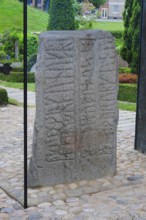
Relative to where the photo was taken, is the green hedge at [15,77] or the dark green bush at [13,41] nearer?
the green hedge at [15,77]

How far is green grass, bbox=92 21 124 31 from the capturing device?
2067 cm

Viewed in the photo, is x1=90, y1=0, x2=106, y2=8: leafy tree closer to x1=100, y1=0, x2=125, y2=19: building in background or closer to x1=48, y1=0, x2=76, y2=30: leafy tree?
x1=100, y1=0, x2=125, y2=19: building in background

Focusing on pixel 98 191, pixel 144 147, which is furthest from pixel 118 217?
pixel 144 147

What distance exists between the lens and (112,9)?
76.6 feet

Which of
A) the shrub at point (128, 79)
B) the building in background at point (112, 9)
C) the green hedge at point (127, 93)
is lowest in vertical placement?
the green hedge at point (127, 93)

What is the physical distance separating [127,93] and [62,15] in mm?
7759

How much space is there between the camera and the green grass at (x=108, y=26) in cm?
2067

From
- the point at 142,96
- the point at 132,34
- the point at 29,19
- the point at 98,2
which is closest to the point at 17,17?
the point at 29,19

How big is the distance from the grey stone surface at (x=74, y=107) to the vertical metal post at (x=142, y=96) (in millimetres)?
930

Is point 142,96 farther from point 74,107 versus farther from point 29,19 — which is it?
point 29,19

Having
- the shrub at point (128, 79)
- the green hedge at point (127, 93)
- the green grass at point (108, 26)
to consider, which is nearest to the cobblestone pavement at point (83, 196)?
the green hedge at point (127, 93)

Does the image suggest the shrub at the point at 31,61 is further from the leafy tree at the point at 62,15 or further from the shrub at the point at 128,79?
the shrub at the point at 128,79

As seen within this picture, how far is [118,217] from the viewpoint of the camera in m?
3.46

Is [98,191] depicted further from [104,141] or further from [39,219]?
[39,219]
